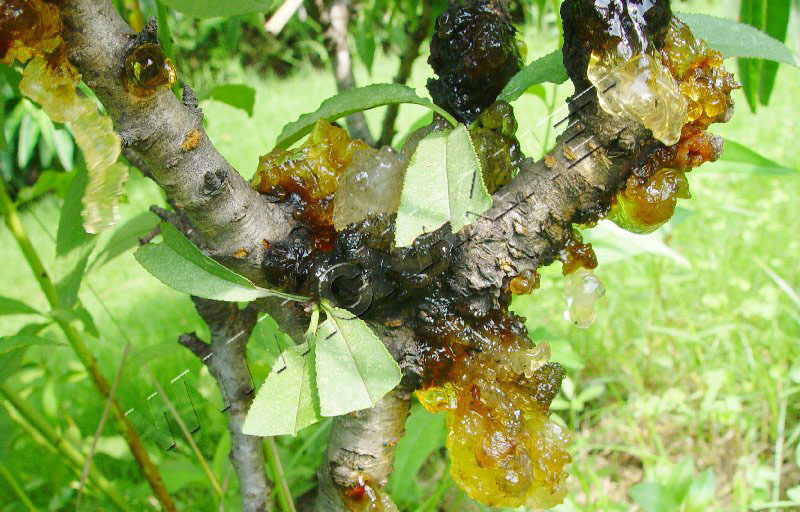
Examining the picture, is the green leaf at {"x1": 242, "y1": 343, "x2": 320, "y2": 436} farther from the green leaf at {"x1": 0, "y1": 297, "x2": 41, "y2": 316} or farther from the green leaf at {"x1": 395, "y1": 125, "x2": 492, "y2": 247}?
the green leaf at {"x1": 0, "y1": 297, "x2": 41, "y2": 316}

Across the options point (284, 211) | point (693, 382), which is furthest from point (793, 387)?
point (284, 211)

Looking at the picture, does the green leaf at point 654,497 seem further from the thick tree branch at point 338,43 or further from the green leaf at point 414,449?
the thick tree branch at point 338,43

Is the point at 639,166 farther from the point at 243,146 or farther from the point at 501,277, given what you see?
the point at 243,146

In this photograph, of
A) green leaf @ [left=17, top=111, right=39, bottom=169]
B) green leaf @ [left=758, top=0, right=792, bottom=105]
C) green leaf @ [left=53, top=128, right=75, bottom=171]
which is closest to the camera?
green leaf @ [left=758, top=0, right=792, bottom=105]

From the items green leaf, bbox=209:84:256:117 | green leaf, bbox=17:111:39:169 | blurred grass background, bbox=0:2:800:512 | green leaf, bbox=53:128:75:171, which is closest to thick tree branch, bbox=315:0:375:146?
blurred grass background, bbox=0:2:800:512

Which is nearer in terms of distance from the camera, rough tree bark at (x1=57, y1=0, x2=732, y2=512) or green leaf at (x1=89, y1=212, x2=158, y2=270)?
rough tree bark at (x1=57, y1=0, x2=732, y2=512)

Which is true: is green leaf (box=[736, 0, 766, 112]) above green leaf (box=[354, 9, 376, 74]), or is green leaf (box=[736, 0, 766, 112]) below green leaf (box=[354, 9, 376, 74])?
below
